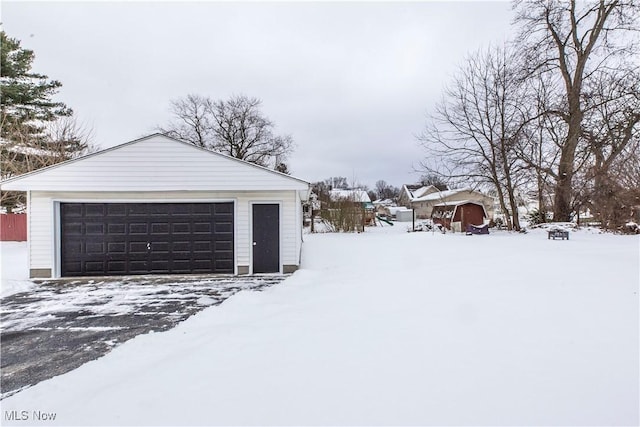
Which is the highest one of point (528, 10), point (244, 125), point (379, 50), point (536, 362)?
point (528, 10)

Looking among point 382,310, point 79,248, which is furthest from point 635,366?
point 79,248

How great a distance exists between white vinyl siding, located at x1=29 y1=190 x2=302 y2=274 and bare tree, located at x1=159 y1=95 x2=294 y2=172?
22.2 m

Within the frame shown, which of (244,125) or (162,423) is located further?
(244,125)

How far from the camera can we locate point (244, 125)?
31078 mm

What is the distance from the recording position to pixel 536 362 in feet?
9.95

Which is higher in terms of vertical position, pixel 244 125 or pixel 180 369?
pixel 244 125

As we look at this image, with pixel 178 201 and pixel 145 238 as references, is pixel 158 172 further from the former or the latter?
pixel 145 238

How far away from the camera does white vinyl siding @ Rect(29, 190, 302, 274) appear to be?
7711 millimetres

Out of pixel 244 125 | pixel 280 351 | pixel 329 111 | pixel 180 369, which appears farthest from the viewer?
pixel 244 125

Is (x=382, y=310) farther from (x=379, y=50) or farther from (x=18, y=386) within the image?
(x=379, y=50)

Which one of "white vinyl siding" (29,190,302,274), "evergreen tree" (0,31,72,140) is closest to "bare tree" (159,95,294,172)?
"evergreen tree" (0,31,72,140)

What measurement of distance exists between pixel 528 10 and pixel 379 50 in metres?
11.7

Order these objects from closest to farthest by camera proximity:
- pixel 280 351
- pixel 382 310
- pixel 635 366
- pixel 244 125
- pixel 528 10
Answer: pixel 635 366 → pixel 280 351 → pixel 382 310 → pixel 528 10 → pixel 244 125
